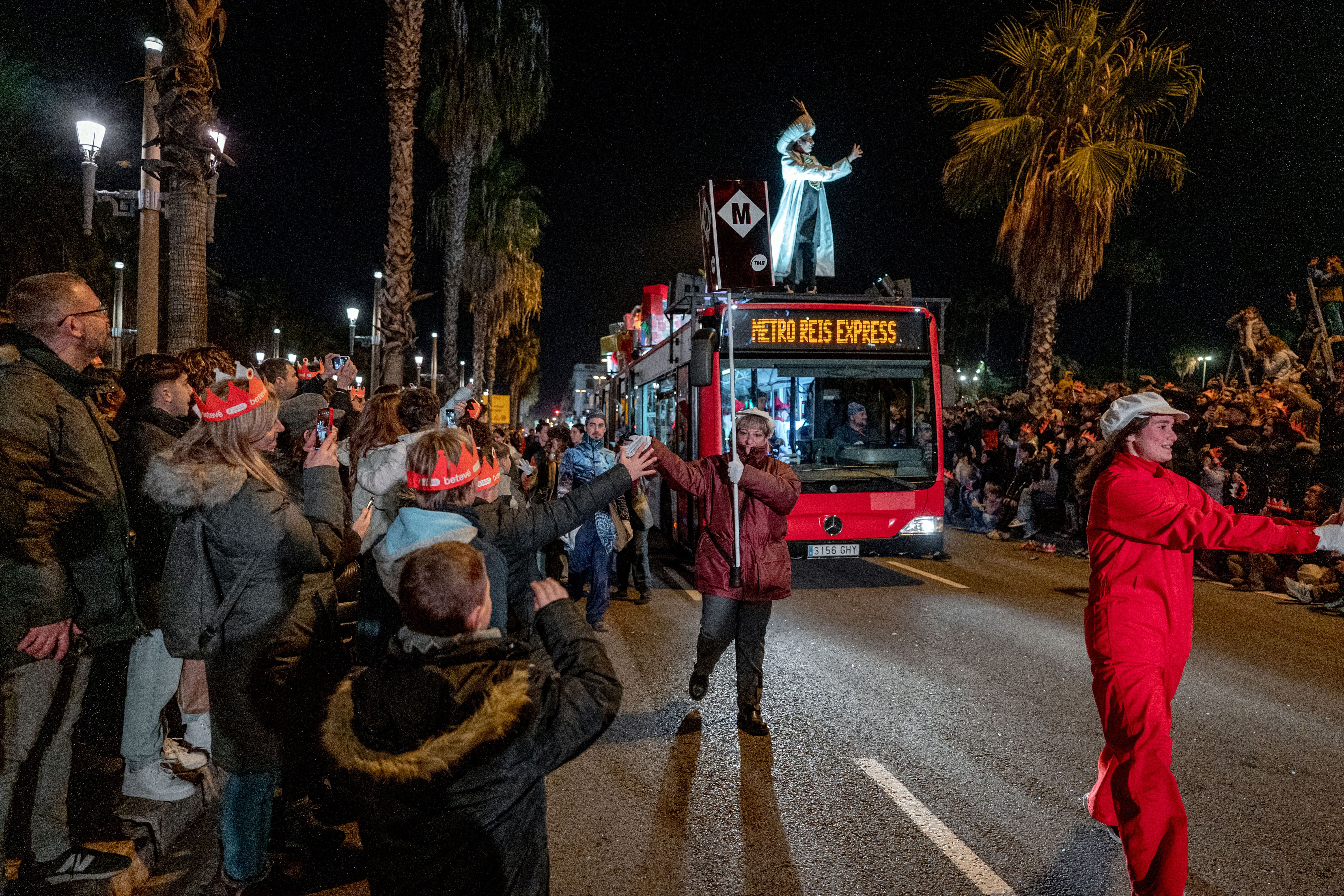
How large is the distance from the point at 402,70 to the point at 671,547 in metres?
8.98

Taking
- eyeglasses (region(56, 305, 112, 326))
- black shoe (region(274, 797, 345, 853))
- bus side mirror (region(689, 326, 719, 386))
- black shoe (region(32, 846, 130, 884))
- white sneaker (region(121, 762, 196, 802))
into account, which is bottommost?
Answer: black shoe (region(274, 797, 345, 853))

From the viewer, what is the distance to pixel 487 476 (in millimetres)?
3002

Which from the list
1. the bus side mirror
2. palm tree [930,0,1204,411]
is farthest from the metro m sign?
palm tree [930,0,1204,411]

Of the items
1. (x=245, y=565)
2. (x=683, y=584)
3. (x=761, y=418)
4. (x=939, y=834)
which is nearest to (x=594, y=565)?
(x=683, y=584)

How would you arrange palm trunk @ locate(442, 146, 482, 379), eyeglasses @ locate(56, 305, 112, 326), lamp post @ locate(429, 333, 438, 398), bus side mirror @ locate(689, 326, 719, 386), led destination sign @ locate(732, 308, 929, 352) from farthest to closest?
lamp post @ locate(429, 333, 438, 398) < palm trunk @ locate(442, 146, 482, 379) < led destination sign @ locate(732, 308, 929, 352) < bus side mirror @ locate(689, 326, 719, 386) < eyeglasses @ locate(56, 305, 112, 326)

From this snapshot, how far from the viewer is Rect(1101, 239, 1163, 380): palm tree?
165 ft

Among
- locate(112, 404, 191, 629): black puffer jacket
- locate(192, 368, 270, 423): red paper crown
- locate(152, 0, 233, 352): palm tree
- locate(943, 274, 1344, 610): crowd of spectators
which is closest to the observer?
locate(192, 368, 270, 423): red paper crown

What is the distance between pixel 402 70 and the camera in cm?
1324

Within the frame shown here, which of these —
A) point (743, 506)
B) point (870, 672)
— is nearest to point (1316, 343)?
point (870, 672)

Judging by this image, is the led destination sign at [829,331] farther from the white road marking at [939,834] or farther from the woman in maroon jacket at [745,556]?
the white road marking at [939,834]

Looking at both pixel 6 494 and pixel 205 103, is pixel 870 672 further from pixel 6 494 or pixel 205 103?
pixel 205 103

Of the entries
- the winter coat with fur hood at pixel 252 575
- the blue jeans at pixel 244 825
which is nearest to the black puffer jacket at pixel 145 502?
the winter coat with fur hood at pixel 252 575

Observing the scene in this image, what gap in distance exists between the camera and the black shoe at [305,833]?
3.55m

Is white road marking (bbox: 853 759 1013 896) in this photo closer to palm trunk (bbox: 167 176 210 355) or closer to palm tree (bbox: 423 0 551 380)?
palm trunk (bbox: 167 176 210 355)
